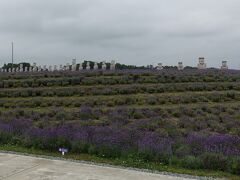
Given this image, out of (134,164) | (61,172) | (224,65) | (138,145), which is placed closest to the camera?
(61,172)

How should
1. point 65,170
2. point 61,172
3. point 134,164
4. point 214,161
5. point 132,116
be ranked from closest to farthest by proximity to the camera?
point 61,172, point 65,170, point 214,161, point 134,164, point 132,116

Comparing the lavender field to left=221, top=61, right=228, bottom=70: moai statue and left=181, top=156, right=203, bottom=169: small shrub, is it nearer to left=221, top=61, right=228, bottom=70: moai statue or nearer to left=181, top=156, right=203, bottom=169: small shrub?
left=181, top=156, right=203, bottom=169: small shrub

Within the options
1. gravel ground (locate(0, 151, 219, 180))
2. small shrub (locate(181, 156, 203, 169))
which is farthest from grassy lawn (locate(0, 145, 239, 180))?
gravel ground (locate(0, 151, 219, 180))

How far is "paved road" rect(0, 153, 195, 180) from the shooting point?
316 inches

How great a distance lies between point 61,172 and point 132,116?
1166 centimetres

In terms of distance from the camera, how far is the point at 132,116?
1994 centimetres

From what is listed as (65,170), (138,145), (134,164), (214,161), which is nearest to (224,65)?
(138,145)

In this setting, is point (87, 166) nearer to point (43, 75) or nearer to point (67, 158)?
point (67, 158)

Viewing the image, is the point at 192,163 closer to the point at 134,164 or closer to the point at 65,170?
the point at 134,164

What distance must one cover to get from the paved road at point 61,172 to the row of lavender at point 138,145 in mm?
1150

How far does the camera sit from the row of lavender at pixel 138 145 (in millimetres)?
9125

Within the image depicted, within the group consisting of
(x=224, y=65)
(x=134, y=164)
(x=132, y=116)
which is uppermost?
(x=224, y=65)

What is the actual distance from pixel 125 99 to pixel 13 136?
Answer: 13.2 metres

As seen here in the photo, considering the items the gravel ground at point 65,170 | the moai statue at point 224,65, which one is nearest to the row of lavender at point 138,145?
the gravel ground at point 65,170
